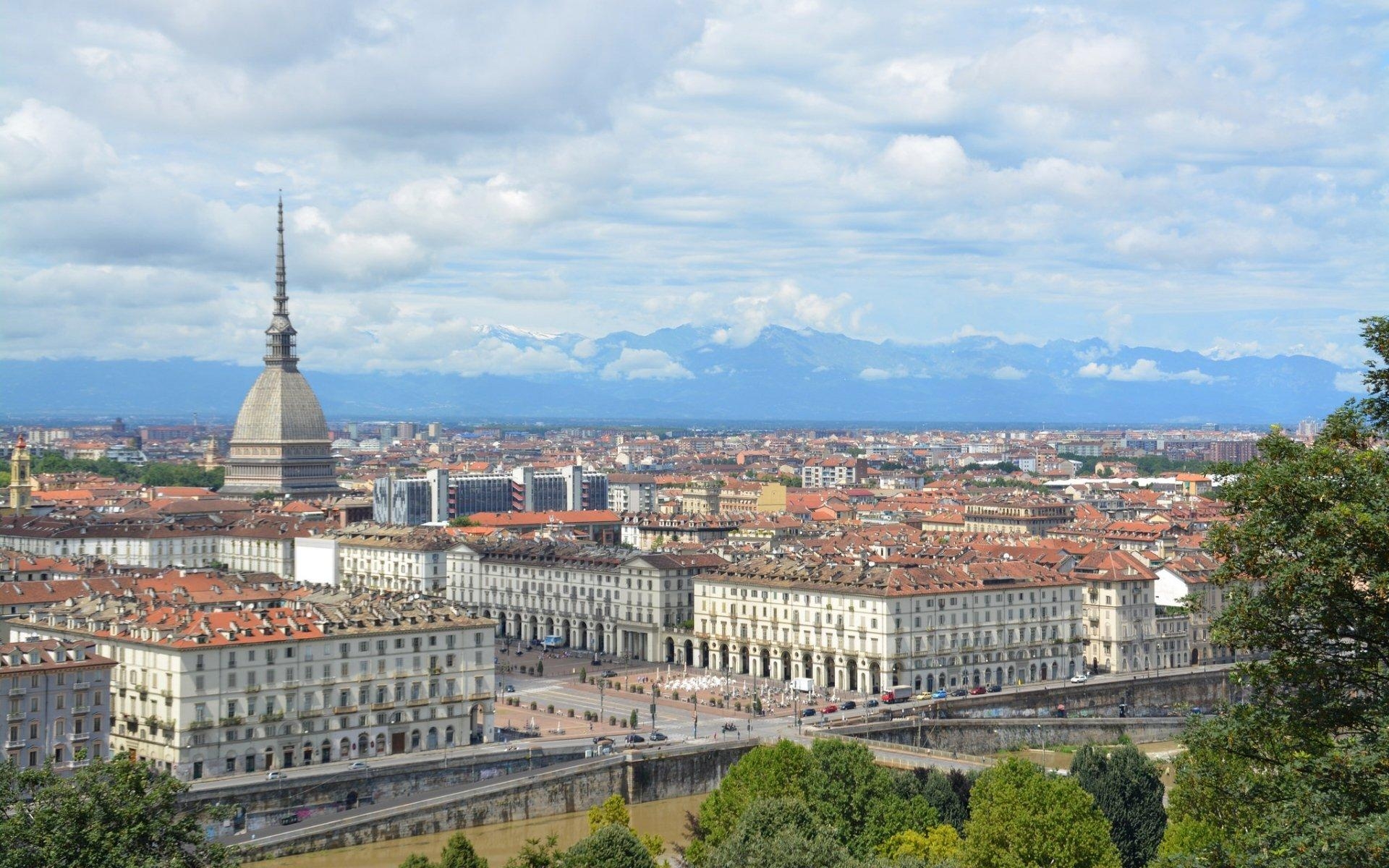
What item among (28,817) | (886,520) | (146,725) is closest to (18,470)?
(886,520)

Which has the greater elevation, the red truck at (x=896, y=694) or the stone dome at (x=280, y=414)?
the stone dome at (x=280, y=414)

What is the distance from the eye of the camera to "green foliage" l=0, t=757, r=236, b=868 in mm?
32875

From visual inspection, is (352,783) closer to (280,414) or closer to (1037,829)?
(1037,829)

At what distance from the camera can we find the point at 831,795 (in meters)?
53.6

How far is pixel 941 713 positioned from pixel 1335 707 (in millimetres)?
57507

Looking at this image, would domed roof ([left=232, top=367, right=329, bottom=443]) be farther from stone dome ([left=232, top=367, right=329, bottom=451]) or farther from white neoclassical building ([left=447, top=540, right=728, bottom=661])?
white neoclassical building ([left=447, top=540, right=728, bottom=661])

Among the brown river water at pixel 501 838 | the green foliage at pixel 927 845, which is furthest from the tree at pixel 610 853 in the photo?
the brown river water at pixel 501 838

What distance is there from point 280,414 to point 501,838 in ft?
395

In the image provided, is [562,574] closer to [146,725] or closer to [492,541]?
[492,541]

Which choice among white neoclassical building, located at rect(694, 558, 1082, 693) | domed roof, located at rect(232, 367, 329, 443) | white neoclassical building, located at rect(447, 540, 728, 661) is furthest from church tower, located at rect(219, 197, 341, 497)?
white neoclassical building, located at rect(694, 558, 1082, 693)

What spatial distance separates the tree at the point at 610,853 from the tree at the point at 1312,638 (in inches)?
863

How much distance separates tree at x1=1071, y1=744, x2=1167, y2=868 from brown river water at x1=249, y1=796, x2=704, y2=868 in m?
13.8

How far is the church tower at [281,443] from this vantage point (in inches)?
6845

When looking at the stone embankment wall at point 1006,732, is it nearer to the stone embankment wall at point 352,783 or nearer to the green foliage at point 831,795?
the stone embankment wall at point 352,783
